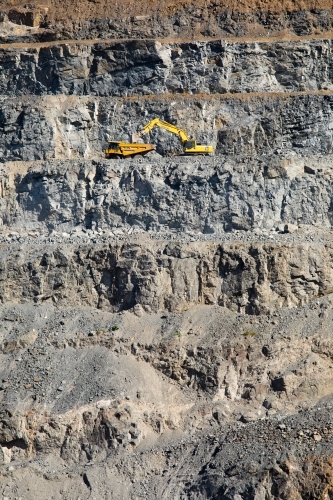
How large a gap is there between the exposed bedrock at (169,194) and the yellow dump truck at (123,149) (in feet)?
3.42

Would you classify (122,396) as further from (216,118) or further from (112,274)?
(216,118)

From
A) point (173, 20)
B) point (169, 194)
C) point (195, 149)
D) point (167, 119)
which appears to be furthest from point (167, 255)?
point (173, 20)

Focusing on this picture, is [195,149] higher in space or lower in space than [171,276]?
higher

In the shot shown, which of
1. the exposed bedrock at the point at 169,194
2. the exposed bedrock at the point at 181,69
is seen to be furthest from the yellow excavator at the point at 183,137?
the exposed bedrock at the point at 181,69

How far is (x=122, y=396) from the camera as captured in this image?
4247 cm

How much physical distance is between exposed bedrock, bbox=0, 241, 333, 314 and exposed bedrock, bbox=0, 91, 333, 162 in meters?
5.99

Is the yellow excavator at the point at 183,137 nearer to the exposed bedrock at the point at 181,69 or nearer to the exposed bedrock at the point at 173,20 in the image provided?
the exposed bedrock at the point at 181,69

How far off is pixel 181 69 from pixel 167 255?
10106mm

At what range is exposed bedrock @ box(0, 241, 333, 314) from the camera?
148 feet

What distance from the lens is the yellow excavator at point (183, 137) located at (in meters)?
50.3

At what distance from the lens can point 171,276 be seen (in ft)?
150

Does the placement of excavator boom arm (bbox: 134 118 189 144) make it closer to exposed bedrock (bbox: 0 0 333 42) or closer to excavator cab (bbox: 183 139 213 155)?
excavator cab (bbox: 183 139 213 155)

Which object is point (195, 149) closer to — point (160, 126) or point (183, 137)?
point (183, 137)

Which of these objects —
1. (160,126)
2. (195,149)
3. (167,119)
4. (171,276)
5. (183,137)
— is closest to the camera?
(171,276)
